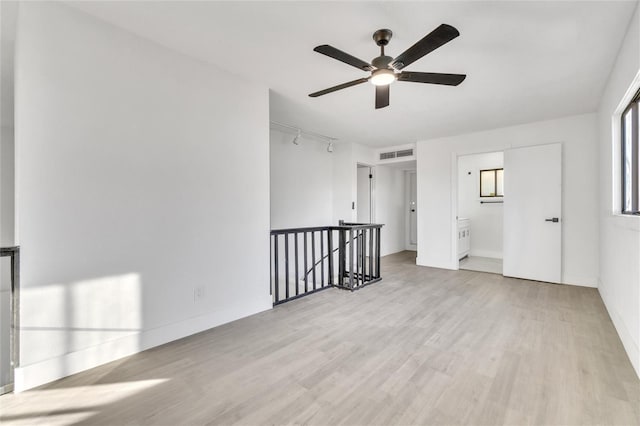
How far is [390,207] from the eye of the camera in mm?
6969

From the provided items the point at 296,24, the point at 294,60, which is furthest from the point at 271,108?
the point at 296,24

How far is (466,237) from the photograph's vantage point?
6.32 metres

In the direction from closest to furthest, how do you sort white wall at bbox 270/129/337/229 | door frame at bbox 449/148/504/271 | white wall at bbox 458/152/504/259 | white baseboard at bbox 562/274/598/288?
white baseboard at bbox 562/274/598/288 < white wall at bbox 270/129/337/229 < door frame at bbox 449/148/504/271 < white wall at bbox 458/152/504/259

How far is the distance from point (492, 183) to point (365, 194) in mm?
2837

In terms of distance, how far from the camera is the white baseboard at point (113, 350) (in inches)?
72.2

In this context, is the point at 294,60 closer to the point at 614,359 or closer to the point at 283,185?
the point at 283,185

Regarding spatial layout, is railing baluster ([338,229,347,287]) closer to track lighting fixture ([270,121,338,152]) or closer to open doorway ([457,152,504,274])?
track lighting fixture ([270,121,338,152])

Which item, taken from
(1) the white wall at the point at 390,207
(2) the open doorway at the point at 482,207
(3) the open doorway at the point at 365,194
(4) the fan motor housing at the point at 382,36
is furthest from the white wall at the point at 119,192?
(2) the open doorway at the point at 482,207

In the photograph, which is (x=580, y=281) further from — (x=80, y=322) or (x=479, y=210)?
(x=80, y=322)

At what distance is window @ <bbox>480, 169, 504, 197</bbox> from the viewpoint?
6285 millimetres

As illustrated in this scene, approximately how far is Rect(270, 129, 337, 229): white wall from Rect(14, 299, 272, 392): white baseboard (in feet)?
7.75

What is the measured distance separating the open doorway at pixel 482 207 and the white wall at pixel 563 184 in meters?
0.94

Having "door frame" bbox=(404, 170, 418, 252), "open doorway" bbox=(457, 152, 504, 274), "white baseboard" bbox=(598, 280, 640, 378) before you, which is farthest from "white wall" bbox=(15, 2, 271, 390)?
"door frame" bbox=(404, 170, 418, 252)

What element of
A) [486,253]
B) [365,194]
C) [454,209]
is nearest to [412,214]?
[365,194]
